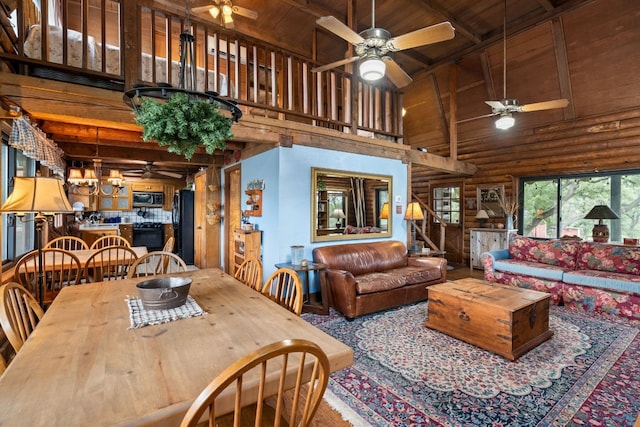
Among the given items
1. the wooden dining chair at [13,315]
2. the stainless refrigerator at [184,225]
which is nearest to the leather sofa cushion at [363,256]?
the wooden dining chair at [13,315]

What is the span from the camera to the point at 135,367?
1109mm

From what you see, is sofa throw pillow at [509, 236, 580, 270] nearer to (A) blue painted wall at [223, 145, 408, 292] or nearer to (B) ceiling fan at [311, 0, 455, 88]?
(A) blue painted wall at [223, 145, 408, 292]

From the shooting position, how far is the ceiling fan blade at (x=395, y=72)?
3017 millimetres

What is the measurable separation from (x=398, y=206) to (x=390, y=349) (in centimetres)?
322

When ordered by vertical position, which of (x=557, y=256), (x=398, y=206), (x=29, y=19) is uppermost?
(x=29, y=19)

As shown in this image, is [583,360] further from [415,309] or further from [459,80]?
[459,80]

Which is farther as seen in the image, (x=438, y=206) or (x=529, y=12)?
(x=438, y=206)

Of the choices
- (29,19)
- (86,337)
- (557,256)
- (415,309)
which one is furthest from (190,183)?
(557,256)

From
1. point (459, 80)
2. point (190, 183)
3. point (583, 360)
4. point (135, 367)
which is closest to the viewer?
point (135, 367)

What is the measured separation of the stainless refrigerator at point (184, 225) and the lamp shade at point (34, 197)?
5.01 metres

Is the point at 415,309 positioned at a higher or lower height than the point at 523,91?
lower

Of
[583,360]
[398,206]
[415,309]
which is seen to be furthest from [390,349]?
[398,206]

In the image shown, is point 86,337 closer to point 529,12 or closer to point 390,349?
point 390,349

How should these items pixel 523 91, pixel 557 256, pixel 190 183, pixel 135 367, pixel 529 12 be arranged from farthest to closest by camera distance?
pixel 190 183 → pixel 523 91 → pixel 529 12 → pixel 557 256 → pixel 135 367
